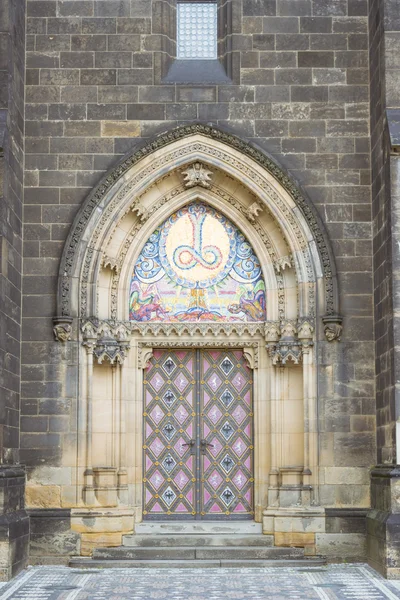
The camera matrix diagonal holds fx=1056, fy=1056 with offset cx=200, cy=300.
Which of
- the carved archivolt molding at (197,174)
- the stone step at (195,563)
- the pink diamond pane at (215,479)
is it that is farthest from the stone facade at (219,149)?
the pink diamond pane at (215,479)

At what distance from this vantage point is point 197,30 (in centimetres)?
1521

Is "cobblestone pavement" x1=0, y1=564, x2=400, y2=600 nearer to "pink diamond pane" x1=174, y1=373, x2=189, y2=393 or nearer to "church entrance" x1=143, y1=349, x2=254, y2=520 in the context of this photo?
"church entrance" x1=143, y1=349, x2=254, y2=520

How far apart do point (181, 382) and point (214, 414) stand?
64cm

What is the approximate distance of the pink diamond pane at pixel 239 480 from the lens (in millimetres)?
14539

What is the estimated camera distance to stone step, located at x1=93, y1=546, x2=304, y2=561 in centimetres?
1350

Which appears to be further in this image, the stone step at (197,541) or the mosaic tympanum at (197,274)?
the mosaic tympanum at (197,274)

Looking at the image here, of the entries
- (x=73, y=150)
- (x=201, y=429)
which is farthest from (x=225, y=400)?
(x=73, y=150)

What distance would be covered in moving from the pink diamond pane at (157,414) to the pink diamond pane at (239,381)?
3.57 feet

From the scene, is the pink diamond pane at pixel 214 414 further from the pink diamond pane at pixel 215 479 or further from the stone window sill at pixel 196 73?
the stone window sill at pixel 196 73

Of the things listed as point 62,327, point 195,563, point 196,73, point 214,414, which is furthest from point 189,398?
point 196,73

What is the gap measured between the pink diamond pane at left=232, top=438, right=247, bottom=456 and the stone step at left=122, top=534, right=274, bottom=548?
48.8 inches

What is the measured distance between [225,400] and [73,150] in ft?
13.2

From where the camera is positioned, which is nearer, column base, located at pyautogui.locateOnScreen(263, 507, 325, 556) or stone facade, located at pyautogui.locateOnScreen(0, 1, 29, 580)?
stone facade, located at pyautogui.locateOnScreen(0, 1, 29, 580)

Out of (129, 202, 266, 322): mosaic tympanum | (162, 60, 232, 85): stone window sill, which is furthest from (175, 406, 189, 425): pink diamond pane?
(162, 60, 232, 85): stone window sill
